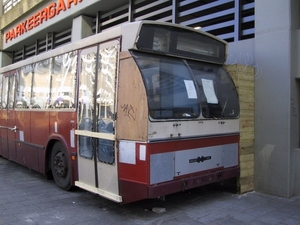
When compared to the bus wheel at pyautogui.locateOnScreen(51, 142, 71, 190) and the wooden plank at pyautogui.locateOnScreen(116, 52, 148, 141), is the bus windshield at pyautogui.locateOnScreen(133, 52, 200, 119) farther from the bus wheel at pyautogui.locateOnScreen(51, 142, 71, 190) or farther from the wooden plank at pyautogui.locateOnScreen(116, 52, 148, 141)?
the bus wheel at pyautogui.locateOnScreen(51, 142, 71, 190)

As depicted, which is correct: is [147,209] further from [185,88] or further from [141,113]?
[185,88]

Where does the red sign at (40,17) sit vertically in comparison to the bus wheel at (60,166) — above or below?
above

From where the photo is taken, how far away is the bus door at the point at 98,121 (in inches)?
173

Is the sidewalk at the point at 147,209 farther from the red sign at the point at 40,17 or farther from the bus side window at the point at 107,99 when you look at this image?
the red sign at the point at 40,17

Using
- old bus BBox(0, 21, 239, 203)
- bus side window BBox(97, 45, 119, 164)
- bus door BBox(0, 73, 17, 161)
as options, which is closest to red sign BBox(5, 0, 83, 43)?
bus door BBox(0, 73, 17, 161)

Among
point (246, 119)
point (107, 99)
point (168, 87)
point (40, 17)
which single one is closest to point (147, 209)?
point (107, 99)

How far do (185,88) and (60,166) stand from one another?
2.98 m

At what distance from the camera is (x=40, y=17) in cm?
1296

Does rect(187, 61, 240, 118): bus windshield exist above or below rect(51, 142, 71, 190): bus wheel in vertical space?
above

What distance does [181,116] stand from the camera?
4426 millimetres

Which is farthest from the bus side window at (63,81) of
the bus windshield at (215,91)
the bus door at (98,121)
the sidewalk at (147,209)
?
the bus windshield at (215,91)

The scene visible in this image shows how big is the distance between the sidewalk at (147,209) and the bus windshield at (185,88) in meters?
1.48

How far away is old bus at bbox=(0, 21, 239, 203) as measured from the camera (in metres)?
4.09

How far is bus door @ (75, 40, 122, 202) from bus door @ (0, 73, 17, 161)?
3526mm
